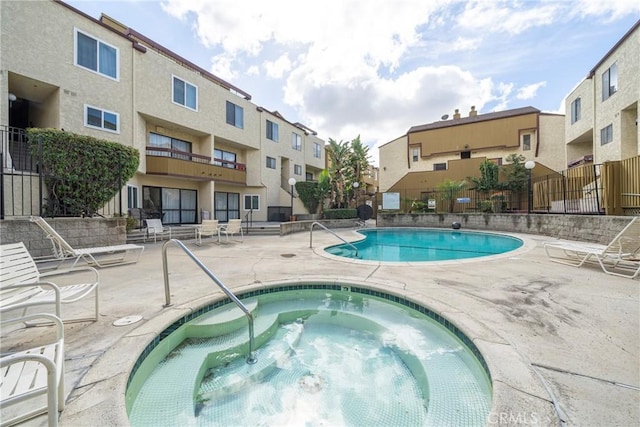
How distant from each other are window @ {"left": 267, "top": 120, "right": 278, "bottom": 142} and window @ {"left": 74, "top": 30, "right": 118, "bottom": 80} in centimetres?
1000

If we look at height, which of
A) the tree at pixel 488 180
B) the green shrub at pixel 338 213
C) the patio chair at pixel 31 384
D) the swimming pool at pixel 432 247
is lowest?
the swimming pool at pixel 432 247

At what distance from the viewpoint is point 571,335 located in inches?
104

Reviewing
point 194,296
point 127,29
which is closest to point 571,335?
point 194,296

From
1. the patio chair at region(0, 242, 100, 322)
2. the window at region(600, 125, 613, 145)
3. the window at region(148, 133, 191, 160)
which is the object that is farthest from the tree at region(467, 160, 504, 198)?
the patio chair at region(0, 242, 100, 322)

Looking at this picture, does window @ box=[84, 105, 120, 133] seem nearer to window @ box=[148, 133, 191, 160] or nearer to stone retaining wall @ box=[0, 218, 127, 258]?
window @ box=[148, 133, 191, 160]

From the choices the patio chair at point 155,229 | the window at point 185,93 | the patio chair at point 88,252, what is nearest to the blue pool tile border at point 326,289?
the patio chair at point 88,252

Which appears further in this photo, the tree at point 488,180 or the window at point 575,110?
the tree at point 488,180

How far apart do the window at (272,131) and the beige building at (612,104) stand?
767 inches

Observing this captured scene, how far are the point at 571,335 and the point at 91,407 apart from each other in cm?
429

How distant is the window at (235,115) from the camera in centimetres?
1672

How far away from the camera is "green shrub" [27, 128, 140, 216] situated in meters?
7.13

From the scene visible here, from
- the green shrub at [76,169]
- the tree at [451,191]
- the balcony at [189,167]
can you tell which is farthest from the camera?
the tree at [451,191]

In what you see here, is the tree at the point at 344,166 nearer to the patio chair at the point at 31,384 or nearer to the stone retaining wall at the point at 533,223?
the stone retaining wall at the point at 533,223

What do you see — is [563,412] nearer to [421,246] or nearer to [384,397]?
[384,397]
